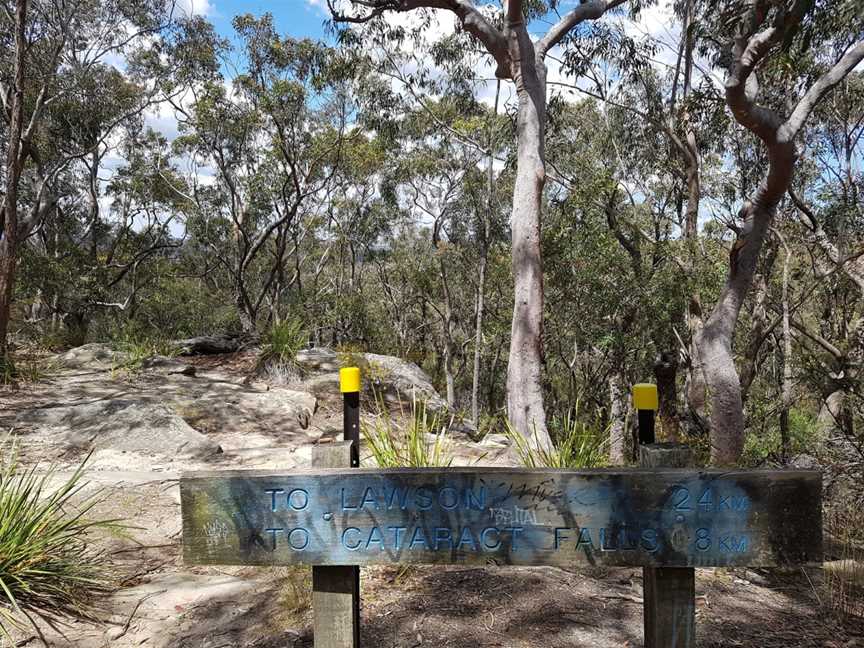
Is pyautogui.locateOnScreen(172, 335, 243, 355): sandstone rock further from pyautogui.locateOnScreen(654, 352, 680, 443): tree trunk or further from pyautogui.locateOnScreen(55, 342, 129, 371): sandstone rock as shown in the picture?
pyautogui.locateOnScreen(654, 352, 680, 443): tree trunk

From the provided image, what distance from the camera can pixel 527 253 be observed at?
252 inches

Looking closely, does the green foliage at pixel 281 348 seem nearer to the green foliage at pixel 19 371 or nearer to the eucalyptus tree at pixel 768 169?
the green foliage at pixel 19 371

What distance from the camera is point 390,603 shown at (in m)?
3.03

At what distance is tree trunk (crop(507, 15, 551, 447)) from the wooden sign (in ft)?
12.9

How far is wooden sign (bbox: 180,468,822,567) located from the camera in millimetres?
2012

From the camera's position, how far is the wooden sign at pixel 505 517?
2.01m

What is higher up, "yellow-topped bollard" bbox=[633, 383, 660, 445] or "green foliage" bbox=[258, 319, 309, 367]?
"green foliage" bbox=[258, 319, 309, 367]

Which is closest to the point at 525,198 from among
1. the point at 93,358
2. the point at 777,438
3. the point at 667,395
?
the point at 667,395

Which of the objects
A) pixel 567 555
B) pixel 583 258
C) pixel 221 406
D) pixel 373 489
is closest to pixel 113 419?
pixel 221 406

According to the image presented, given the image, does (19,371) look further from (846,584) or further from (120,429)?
(846,584)

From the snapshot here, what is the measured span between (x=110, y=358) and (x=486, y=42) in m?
7.51

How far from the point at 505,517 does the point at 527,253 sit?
463cm

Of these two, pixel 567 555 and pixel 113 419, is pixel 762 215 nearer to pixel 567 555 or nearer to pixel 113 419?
pixel 567 555

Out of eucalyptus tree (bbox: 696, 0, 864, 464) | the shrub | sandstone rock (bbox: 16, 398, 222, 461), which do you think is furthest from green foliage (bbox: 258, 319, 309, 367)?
the shrub
